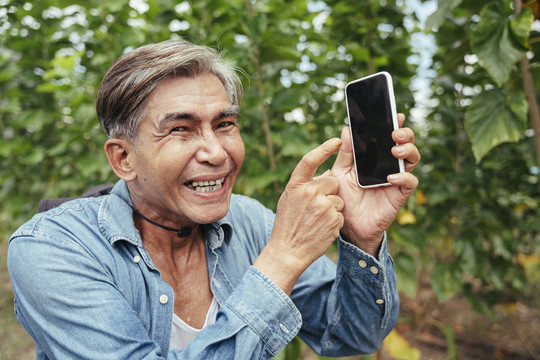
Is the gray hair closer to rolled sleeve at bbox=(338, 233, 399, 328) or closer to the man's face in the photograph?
the man's face

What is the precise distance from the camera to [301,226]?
45.6 inches

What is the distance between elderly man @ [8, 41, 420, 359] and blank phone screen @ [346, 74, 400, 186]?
51 millimetres

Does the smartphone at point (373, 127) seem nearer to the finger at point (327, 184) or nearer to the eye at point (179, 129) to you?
the finger at point (327, 184)

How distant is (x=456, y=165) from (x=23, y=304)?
238 cm

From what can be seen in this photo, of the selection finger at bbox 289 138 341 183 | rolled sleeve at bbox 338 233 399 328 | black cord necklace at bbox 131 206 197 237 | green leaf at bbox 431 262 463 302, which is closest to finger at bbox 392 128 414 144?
finger at bbox 289 138 341 183

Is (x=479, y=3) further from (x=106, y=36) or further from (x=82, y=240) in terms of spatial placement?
(x=106, y=36)

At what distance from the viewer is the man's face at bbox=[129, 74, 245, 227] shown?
126 cm

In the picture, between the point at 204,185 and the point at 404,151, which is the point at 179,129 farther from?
the point at 404,151

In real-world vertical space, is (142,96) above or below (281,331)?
above

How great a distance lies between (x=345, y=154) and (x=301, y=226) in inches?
12.2

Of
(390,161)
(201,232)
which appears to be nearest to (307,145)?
(201,232)

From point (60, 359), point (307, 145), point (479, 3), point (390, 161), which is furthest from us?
point (307, 145)

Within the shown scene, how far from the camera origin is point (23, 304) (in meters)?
1.11

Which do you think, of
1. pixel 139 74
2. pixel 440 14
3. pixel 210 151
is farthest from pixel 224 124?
pixel 440 14
